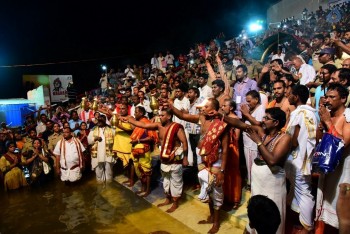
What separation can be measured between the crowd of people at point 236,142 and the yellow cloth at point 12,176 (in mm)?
28

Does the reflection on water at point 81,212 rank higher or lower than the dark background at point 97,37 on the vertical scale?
lower

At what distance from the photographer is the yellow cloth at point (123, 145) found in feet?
26.2

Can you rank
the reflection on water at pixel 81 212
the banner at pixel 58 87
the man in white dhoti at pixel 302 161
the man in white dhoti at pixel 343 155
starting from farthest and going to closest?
1. the banner at pixel 58 87
2. the reflection on water at pixel 81 212
3. the man in white dhoti at pixel 302 161
4. the man in white dhoti at pixel 343 155

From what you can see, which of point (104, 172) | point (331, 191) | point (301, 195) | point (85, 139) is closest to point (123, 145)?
point (104, 172)

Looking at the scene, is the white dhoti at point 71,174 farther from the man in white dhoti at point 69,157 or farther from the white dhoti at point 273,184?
the white dhoti at point 273,184

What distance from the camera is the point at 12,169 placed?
29.3 ft

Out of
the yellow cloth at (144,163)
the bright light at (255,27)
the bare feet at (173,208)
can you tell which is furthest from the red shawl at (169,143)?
the bright light at (255,27)

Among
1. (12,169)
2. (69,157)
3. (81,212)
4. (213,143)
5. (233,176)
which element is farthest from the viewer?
(12,169)

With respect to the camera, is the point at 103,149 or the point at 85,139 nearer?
the point at 103,149

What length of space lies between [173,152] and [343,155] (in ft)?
11.3

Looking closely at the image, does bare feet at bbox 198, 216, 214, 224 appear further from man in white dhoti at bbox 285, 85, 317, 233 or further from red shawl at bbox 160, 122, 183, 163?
man in white dhoti at bbox 285, 85, 317, 233

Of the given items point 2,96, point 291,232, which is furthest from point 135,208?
point 2,96

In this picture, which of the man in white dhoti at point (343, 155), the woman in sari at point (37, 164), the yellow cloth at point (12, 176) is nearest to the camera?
the man in white dhoti at point (343, 155)

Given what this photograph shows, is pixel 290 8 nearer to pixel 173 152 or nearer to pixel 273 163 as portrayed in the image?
pixel 173 152
